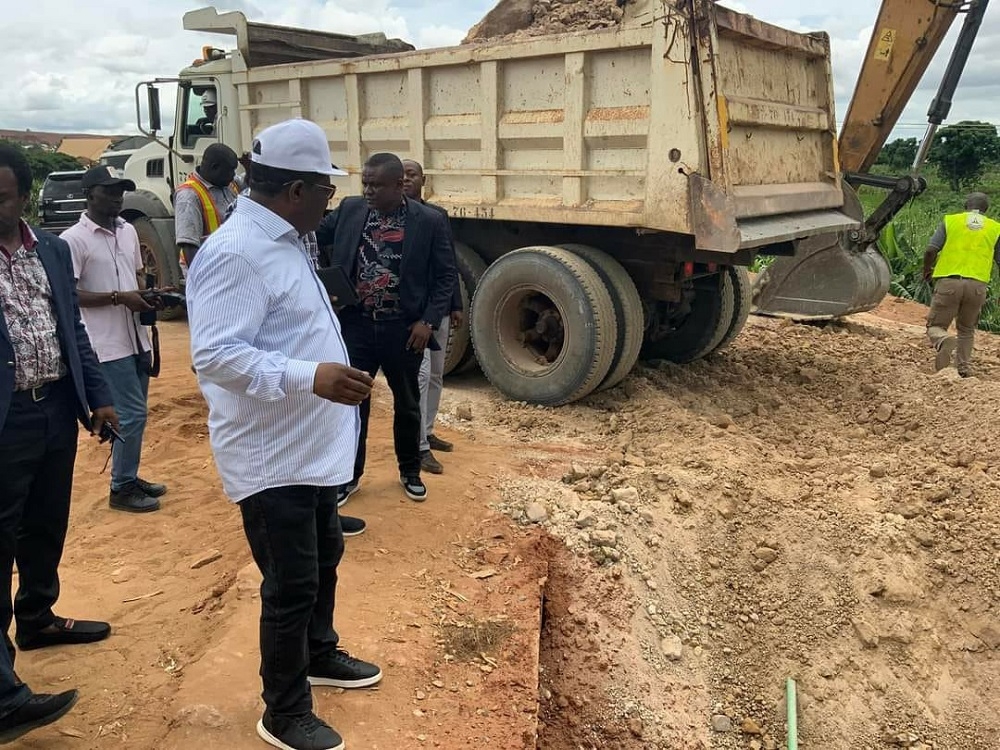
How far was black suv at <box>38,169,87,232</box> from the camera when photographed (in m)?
11.7

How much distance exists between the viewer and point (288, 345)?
7.55ft

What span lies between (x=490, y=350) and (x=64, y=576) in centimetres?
343

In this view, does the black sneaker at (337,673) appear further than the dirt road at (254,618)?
Yes

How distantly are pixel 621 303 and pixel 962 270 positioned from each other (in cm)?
385

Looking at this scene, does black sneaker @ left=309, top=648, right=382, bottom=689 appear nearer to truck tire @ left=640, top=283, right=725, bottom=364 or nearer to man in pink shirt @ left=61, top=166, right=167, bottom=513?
man in pink shirt @ left=61, top=166, right=167, bottom=513

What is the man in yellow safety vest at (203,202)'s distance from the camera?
14.3ft

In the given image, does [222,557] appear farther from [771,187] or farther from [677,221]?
[771,187]

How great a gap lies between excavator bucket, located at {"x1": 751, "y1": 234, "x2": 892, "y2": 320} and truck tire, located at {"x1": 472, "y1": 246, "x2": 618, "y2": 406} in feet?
10.2

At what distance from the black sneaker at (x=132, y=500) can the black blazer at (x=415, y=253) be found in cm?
168

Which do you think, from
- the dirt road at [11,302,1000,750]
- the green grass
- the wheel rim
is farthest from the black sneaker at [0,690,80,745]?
the green grass

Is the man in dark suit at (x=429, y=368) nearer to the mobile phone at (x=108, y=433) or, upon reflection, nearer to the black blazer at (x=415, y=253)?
the black blazer at (x=415, y=253)

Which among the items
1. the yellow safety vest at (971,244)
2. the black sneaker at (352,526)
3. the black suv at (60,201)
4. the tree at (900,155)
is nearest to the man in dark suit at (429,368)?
the black sneaker at (352,526)

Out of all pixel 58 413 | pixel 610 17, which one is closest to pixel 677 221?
pixel 610 17

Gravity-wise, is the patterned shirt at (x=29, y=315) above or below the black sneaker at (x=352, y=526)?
above
